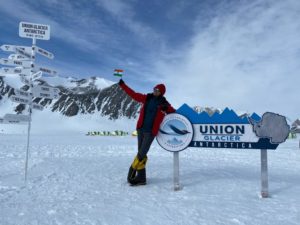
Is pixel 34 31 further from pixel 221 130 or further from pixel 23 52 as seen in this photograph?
pixel 221 130

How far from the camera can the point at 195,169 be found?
8.12 metres

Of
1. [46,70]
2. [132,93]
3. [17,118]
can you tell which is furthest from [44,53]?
[132,93]

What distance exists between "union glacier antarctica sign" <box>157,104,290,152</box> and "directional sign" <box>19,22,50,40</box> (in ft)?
11.5

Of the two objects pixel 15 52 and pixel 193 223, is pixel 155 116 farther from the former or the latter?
pixel 15 52

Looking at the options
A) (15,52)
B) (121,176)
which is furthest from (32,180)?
(15,52)

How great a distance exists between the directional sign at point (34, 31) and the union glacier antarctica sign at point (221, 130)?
11.5 feet

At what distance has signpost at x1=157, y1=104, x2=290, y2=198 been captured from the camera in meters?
5.25

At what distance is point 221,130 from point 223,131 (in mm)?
45

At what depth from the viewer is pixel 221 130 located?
5.76m

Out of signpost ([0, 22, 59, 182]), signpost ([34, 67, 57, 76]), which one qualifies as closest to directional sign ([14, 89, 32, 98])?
signpost ([0, 22, 59, 182])

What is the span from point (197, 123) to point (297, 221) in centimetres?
267

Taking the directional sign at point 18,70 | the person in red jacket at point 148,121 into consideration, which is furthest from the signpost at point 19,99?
the person in red jacket at point 148,121

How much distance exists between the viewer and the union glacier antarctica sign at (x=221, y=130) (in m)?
5.27

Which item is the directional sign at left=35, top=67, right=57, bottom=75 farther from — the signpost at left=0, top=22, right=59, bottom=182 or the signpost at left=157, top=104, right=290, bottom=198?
the signpost at left=157, top=104, right=290, bottom=198
